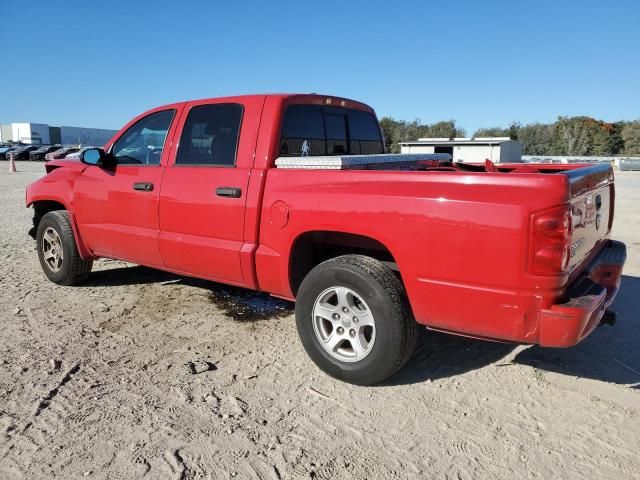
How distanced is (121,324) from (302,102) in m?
2.44

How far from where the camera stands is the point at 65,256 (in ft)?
18.0

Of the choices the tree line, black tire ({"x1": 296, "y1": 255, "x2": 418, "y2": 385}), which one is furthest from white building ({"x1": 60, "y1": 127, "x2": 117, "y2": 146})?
black tire ({"x1": 296, "y1": 255, "x2": 418, "y2": 385})

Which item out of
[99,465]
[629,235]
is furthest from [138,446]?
[629,235]

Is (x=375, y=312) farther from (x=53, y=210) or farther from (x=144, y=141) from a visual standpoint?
(x=53, y=210)

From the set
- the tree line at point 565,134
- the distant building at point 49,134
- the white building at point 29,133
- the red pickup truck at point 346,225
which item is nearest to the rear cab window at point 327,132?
the red pickup truck at point 346,225

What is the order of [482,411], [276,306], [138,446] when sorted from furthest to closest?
[276,306] < [482,411] < [138,446]

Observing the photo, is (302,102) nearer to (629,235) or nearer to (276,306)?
(276,306)

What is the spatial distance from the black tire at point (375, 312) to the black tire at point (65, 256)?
10.2ft

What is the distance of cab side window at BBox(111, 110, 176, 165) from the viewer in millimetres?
4707

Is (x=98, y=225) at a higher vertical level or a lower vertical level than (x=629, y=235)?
higher

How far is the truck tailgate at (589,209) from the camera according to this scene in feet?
9.72

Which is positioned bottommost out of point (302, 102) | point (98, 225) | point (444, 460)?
point (444, 460)

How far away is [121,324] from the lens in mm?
4539

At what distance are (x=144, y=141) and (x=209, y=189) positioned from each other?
1.20m
